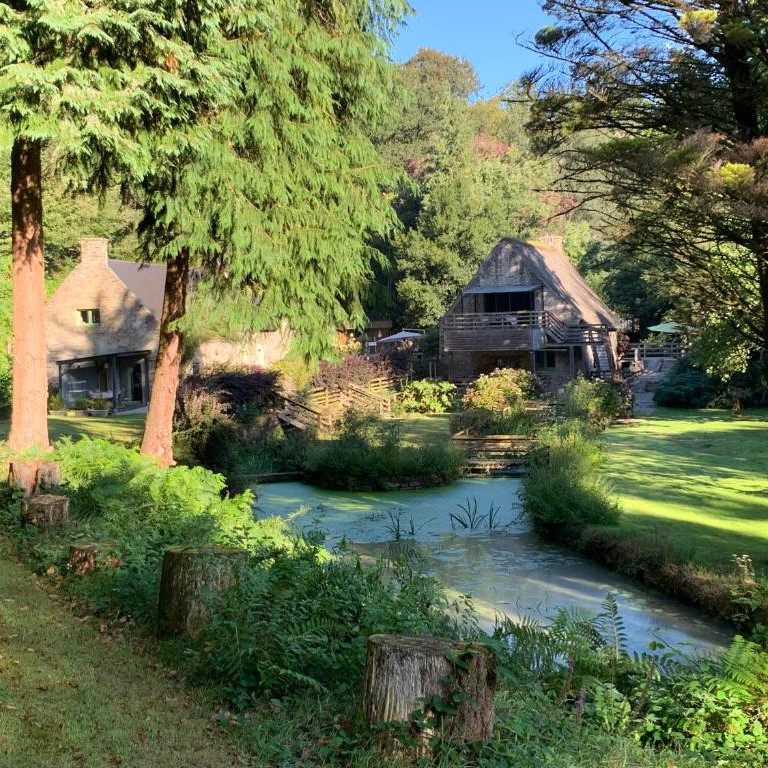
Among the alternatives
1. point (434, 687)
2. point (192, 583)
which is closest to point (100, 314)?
point (192, 583)

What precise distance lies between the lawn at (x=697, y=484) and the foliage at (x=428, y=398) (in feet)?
26.9

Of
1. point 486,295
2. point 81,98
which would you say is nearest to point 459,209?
point 486,295

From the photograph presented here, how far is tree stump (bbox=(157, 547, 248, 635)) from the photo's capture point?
5.84 metres

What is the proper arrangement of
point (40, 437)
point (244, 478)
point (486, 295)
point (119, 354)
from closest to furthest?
point (40, 437)
point (244, 478)
point (119, 354)
point (486, 295)

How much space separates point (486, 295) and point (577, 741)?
38.4 meters

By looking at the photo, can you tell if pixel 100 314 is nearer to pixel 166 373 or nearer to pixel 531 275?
pixel 531 275

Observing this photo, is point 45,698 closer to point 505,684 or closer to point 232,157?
point 505,684

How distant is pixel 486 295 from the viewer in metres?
42.2

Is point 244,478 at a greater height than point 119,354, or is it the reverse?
point 119,354

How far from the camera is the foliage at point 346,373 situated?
1146 inches

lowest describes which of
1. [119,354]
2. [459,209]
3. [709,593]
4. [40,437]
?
[709,593]

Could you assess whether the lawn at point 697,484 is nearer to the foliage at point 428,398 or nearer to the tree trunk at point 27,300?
the foliage at point 428,398

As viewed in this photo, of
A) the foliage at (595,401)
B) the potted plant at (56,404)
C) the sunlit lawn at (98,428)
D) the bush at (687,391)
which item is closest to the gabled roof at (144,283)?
the potted plant at (56,404)

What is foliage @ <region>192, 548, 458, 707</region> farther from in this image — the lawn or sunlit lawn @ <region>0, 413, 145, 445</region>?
sunlit lawn @ <region>0, 413, 145, 445</region>
